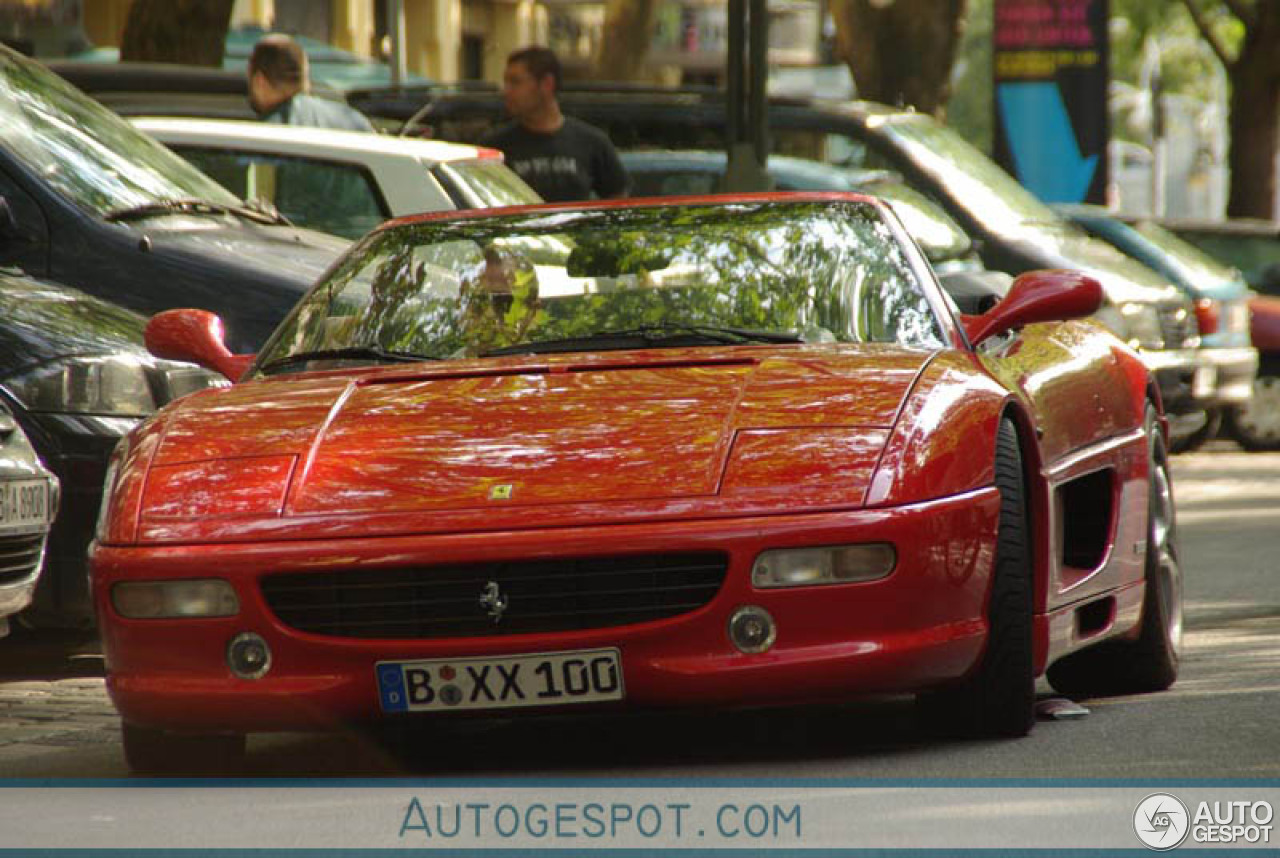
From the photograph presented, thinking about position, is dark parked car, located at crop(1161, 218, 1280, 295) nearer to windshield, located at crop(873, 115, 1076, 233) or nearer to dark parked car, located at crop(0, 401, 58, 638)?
windshield, located at crop(873, 115, 1076, 233)

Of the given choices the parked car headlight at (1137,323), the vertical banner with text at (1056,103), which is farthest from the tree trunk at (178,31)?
the vertical banner with text at (1056,103)

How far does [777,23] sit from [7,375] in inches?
1754

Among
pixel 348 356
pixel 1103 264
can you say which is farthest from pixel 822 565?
pixel 1103 264

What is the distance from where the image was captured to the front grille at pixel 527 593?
5.66m

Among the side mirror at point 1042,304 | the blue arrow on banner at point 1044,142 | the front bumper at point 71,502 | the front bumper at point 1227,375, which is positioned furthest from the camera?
the blue arrow on banner at point 1044,142

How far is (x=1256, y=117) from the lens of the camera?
109 ft

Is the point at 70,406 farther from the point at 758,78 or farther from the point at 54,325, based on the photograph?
the point at 758,78

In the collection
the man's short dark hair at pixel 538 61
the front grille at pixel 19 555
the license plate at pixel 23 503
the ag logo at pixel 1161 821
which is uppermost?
the man's short dark hair at pixel 538 61

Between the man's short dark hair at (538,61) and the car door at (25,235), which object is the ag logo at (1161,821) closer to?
the car door at (25,235)

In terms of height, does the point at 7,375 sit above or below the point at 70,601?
above

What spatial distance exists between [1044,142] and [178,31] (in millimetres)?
11176

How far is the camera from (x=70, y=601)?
820cm

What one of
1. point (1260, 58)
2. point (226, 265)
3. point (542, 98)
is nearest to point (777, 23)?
point (1260, 58)

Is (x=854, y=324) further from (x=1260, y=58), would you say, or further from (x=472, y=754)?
(x=1260, y=58)
